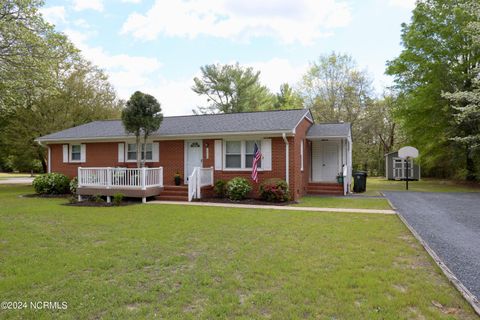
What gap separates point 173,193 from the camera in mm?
13125

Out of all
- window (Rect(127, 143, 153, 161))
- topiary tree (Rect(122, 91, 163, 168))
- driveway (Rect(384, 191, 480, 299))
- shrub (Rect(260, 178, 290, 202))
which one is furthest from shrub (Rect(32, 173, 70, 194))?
driveway (Rect(384, 191, 480, 299))

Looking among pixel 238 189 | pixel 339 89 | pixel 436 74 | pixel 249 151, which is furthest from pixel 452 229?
pixel 339 89

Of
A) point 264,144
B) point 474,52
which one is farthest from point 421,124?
point 264,144

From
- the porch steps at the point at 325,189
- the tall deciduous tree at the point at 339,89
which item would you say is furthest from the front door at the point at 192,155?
the tall deciduous tree at the point at 339,89

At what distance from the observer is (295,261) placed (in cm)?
481

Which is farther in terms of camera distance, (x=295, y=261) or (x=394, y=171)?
(x=394, y=171)

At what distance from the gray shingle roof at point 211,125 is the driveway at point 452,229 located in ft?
17.3

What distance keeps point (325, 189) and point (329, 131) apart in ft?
9.16

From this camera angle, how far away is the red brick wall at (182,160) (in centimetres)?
1272

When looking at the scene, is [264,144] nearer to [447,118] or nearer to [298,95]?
[447,118]

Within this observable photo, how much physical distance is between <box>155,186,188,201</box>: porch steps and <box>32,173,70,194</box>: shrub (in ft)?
17.3

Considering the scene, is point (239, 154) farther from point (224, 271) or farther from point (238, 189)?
point (224, 271)

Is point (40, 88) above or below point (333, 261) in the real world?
above

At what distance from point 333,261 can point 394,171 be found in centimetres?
2629
